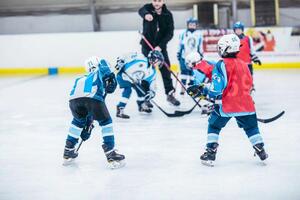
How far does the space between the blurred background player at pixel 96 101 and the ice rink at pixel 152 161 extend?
166 millimetres

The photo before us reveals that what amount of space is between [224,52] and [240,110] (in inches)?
14.0

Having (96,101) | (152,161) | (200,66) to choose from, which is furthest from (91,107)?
(200,66)

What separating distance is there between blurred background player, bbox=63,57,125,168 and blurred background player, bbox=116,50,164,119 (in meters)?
1.64

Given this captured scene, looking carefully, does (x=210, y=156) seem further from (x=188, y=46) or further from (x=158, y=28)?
(x=188, y=46)

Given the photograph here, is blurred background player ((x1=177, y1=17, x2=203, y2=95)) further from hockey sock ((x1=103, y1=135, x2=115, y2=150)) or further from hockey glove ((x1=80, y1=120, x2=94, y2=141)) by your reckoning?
hockey sock ((x1=103, y1=135, x2=115, y2=150))

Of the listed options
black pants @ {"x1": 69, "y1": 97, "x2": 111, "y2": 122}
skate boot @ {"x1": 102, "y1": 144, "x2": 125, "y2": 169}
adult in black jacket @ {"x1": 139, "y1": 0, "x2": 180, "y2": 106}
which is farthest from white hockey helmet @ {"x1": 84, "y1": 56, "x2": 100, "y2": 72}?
adult in black jacket @ {"x1": 139, "y1": 0, "x2": 180, "y2": 106}

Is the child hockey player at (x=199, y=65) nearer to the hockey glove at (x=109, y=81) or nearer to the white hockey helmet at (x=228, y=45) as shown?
the white hockey helmet at (x=228, y=45)

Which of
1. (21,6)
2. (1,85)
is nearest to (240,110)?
(1,85)

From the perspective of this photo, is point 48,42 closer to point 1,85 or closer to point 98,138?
point 1,85

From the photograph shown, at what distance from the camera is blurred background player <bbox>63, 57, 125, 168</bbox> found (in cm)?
351

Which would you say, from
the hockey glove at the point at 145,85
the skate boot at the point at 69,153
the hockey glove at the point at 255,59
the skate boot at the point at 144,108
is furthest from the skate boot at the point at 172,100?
the skate boot at the point at 69,153

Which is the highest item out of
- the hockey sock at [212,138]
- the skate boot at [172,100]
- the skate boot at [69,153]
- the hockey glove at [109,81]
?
the hockey glove at [109,81]

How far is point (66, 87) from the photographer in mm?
8094

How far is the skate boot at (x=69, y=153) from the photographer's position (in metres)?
3.69
